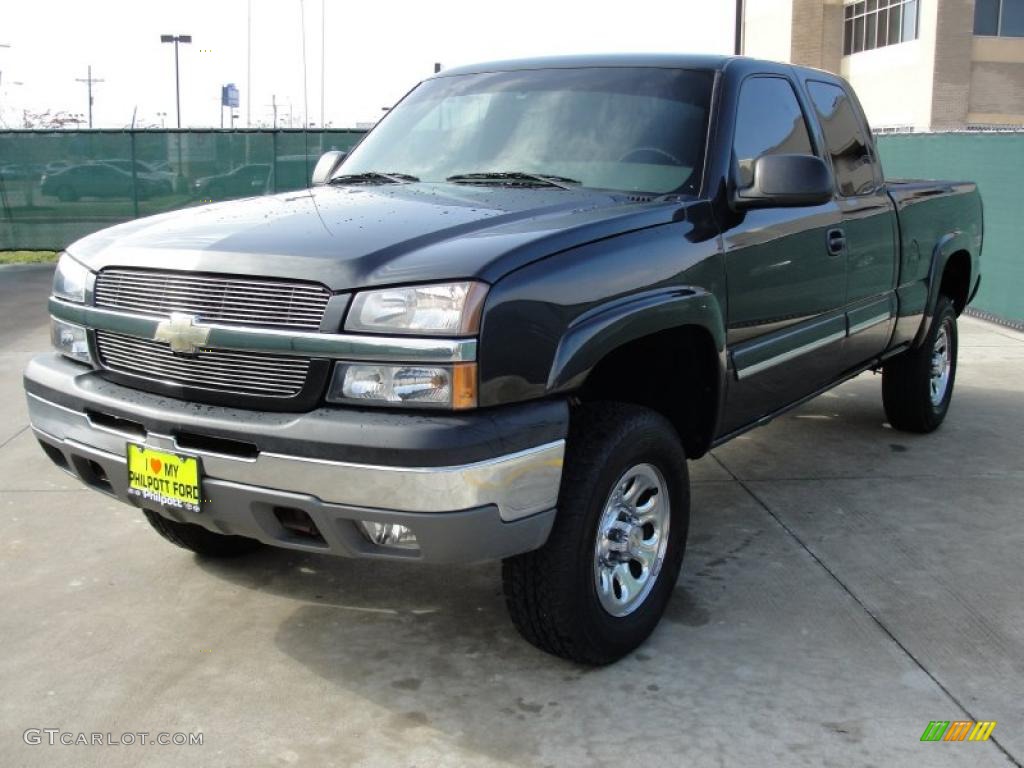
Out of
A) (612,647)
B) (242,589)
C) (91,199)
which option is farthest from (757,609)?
(91,199)

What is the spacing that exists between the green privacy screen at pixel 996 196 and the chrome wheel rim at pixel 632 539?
26.9ft

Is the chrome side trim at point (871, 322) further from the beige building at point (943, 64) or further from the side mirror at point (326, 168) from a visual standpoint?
the beige building at point (943, 64)

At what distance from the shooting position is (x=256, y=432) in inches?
122

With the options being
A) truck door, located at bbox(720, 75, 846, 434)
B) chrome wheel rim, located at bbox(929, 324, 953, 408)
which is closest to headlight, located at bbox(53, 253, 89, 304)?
truck door, located at bbox(720, 75, 846, 434)

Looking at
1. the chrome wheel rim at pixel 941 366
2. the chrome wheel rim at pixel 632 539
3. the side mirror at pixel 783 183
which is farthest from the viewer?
the chrome wheel rim at pixel 941 366

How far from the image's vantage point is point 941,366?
267 inches

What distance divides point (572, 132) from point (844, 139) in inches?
68.3

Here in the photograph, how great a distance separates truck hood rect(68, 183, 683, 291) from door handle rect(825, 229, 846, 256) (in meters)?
1.20

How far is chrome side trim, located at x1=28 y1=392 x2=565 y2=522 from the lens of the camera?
117 inches

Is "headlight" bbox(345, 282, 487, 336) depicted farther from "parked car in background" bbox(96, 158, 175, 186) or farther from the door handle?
"parked car in background" bbox(96, 158, 175, 186)

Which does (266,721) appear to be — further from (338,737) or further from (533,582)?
(533,582)

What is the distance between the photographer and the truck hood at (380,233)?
313cm

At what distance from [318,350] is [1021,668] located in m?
2.44

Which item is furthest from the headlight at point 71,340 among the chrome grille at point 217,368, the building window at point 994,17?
the building window at point 994,17
